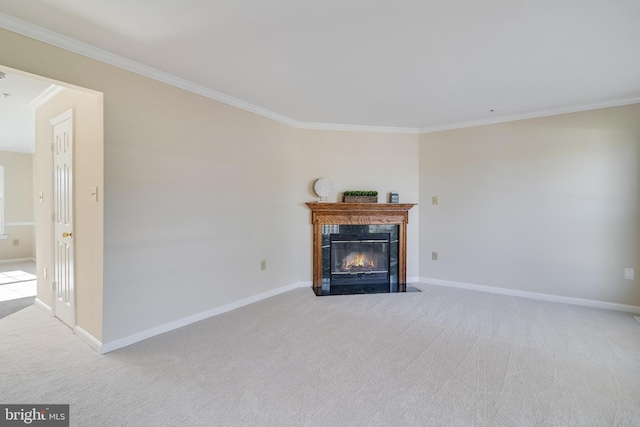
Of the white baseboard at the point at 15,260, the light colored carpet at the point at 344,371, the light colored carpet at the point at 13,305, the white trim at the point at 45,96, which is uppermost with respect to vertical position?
the white trim at the point at 45,96

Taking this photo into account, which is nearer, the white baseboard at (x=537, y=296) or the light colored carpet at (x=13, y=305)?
the light colored carpet at (x=13, y=305)

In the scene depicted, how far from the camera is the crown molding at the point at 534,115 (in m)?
3.38

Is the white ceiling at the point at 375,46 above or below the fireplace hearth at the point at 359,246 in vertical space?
above

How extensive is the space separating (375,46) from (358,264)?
10.2ft

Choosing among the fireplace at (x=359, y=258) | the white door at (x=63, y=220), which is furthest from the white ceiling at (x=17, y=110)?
the fireplace at (x=359, y=258)

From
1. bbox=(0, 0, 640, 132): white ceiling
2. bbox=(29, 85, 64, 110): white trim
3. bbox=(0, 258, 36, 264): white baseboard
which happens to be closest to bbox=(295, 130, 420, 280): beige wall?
bbox=(0, 0, 640, 132): white ceiling

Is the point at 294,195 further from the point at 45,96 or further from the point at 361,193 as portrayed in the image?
the point at 45,96

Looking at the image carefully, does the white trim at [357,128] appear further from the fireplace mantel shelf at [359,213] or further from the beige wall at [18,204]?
the beige wall at [18,204]

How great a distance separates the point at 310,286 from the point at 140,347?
234 centimetres

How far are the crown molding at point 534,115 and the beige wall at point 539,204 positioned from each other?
59 millimetres

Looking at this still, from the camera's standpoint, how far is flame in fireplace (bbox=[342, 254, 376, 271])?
450 centimetres

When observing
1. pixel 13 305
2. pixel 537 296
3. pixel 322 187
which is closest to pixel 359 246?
pixel 322 187

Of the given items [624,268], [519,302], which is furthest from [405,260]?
Answer: [624,268]

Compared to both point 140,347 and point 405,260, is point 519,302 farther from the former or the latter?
point 140,347
